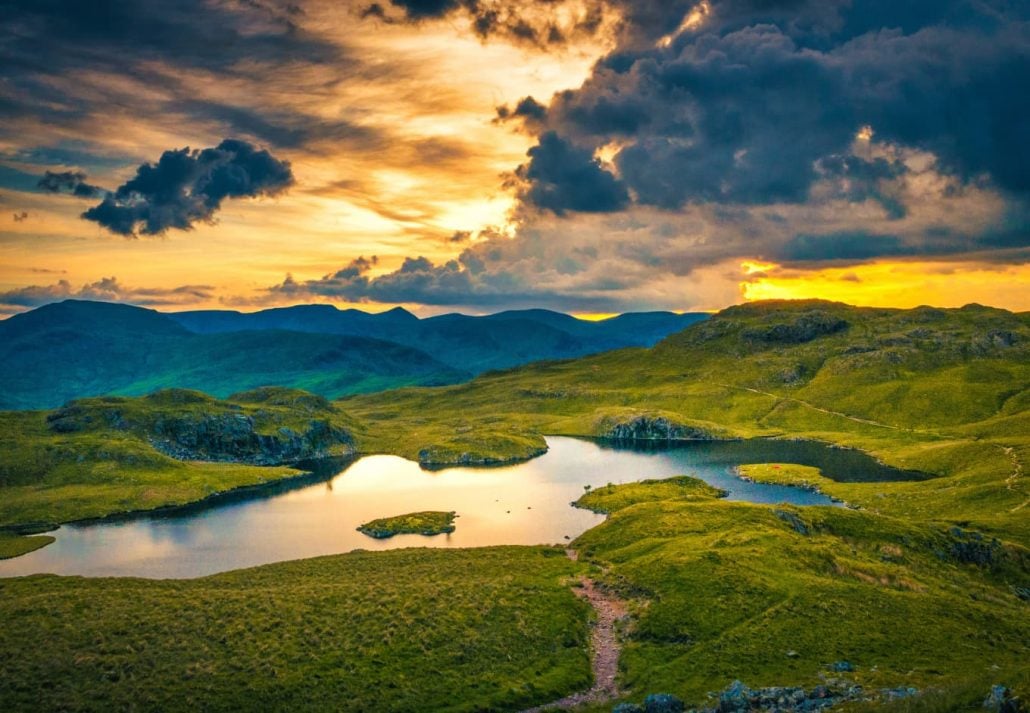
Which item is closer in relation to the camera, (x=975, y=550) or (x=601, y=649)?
(x=601, y=649)

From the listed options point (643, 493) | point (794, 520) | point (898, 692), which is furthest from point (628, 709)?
point (643, 493)

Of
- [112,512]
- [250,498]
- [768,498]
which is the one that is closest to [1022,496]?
[768,498]

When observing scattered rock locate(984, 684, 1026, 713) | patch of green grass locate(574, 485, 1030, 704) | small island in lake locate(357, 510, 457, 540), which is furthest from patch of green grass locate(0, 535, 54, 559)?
scattered rock locate(984, 684, 1026, 713)

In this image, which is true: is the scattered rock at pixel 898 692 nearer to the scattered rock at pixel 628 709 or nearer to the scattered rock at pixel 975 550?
the scattered rock at pixel 628 709

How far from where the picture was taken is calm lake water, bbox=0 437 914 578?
106 metres

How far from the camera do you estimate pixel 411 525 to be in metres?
123

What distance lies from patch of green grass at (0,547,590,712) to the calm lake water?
25268 millimetres

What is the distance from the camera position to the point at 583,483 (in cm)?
16575

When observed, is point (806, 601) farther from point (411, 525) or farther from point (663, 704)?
point (411, 525)

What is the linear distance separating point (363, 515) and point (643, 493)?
2396 inches

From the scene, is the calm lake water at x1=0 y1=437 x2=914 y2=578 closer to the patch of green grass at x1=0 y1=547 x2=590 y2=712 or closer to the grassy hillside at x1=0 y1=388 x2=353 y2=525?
the grassy hillside at x1=0 y1=388 x2=353 y2=525

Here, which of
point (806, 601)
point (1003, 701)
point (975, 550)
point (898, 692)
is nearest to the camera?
point (1003, 701)

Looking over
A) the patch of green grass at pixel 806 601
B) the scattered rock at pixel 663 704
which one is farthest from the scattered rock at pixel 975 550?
the scattered rock at pixel 663 704

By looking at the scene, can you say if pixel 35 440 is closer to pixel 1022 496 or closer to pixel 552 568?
pixel 552 568
